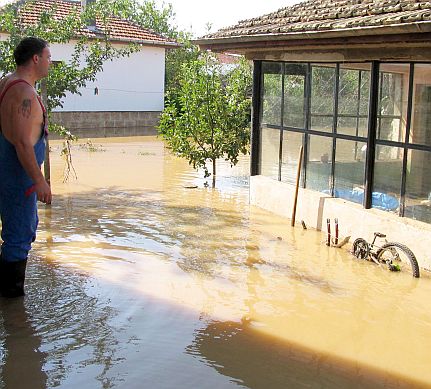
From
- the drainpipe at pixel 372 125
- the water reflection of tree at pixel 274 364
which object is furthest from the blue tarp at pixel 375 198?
the water reflection of tree at pixel 274 364

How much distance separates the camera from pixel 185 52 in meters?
36.5

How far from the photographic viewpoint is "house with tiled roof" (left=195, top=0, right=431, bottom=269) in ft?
26.7

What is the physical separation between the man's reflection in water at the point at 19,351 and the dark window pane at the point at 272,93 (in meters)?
6.62

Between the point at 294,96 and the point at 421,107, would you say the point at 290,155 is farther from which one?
the point at 421,107

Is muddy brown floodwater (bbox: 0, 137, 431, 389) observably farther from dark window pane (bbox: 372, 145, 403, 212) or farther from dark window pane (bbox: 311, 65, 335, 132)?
dark window pane (bbox: 311, 65, 335, 132)

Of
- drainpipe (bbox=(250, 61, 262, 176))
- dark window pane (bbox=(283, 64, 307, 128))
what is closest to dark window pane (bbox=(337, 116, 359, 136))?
dark window pane (bbox=(283, 64, 307, 128))

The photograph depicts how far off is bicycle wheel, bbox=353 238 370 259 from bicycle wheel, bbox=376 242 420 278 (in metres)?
0.21

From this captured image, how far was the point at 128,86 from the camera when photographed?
30.8m

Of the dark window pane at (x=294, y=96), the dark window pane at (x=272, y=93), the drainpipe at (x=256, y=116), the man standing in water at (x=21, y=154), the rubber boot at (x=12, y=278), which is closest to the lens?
the man standing in water at (x=21, y=154)

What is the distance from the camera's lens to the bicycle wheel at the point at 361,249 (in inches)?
330

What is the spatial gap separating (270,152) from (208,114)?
2706 millimetres

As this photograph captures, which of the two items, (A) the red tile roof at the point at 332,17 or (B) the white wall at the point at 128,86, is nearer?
(A) the red tile roof at the point at 332,17

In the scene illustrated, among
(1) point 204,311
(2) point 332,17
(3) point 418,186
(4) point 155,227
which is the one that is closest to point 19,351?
(1) point 204,311

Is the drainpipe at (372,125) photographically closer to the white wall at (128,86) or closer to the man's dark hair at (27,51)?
the man's dark hair at (27,51)
